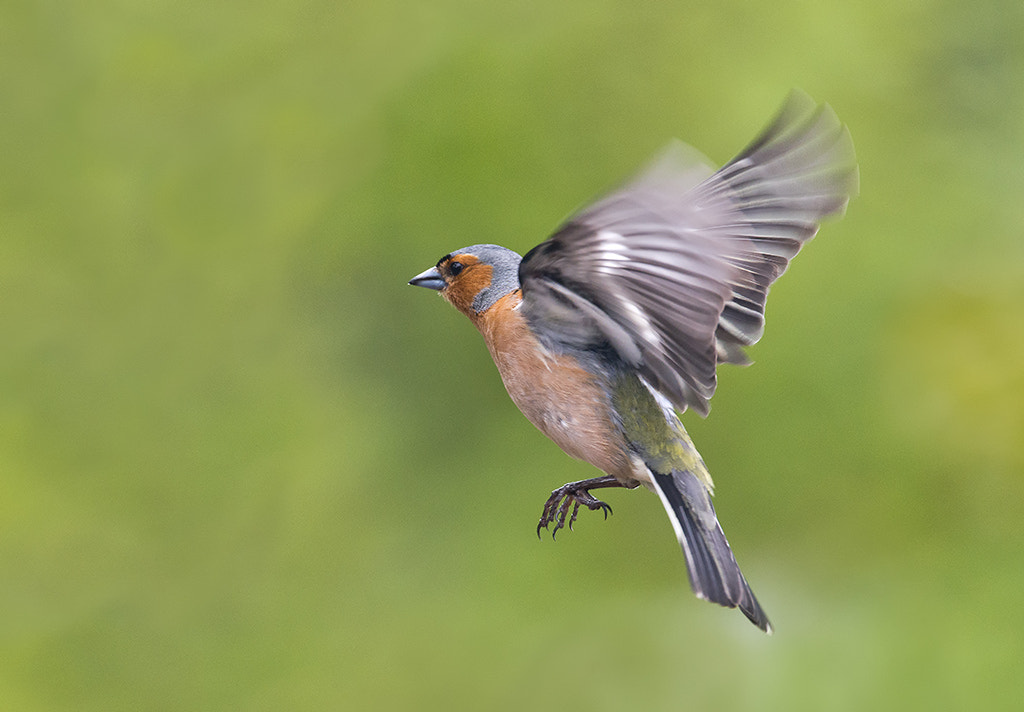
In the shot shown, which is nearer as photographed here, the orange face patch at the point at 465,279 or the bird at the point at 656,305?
the bird at the point at 656,305

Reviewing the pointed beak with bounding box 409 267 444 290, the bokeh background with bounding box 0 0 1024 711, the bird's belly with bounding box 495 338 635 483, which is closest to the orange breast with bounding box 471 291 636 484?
the bird's belly with bounding box 495 338 635 483

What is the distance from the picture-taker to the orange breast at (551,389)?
260 centimetres

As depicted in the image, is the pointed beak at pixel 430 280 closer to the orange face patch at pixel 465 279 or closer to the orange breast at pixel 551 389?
the orange face patch at pixel 465 279

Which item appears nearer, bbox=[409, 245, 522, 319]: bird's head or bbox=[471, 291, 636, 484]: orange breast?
bbox=[471, 291, 636, 484]: orange breast

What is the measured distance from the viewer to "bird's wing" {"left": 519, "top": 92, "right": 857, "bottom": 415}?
74.9 inches

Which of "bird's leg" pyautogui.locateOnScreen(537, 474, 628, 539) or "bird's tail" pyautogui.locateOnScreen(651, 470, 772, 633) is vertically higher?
"bird's leg" pyautogui.locateOnScreen(537, 474, 628, 539)

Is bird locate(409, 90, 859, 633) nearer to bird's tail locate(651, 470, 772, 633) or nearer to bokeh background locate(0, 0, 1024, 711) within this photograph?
bird's tail locate(651, 470, 772, 633)

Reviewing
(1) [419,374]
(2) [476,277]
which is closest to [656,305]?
(2) [476,277]

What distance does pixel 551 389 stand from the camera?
103 inches

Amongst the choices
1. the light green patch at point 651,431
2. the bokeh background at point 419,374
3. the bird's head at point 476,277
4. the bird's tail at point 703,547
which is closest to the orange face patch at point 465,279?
the bird's head at point 476,277

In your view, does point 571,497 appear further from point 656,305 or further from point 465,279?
point 656,305

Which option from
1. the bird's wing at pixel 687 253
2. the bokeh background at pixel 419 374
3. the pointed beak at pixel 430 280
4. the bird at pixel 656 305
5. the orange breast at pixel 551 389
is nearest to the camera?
the bird's wing at pixel 687 253

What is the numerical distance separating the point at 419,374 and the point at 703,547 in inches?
136

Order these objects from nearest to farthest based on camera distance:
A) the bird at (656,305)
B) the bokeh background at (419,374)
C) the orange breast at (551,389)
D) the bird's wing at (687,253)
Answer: the bird's wing at (687,253)
the bird at (656,305)
the orange breast at (551,389)
the bokeh background at (419,374)
